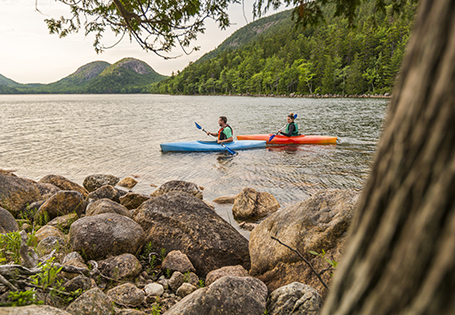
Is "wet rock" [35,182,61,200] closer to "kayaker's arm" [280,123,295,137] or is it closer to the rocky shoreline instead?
the rocky shoreline

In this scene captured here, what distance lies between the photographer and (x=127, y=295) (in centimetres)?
290

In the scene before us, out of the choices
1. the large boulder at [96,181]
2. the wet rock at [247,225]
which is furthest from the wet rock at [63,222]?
the large boulder at [96,181]

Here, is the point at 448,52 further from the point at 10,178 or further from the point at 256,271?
the point at 10,178

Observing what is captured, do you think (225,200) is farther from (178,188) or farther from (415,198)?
(415,198)

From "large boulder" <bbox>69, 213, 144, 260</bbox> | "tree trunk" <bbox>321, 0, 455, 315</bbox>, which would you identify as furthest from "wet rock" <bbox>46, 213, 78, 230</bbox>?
"tree trunk" <bbox>321, 0, 455, 315</bbox>

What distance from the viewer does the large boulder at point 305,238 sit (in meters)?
3.30

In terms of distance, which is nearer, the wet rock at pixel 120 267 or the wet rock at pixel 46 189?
the wet rock at pixel 120 267

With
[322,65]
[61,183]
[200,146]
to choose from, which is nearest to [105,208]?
[61,183]

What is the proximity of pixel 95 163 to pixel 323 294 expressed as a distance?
12.0 meters

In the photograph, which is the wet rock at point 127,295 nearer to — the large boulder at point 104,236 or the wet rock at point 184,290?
the wet rock at point 184,290

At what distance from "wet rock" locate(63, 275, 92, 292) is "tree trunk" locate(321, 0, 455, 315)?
2991 millimetres

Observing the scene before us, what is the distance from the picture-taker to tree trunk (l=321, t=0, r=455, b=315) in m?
0.39

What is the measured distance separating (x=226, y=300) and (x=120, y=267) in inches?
66.0

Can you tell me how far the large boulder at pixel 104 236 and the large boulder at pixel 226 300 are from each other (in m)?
1.68
